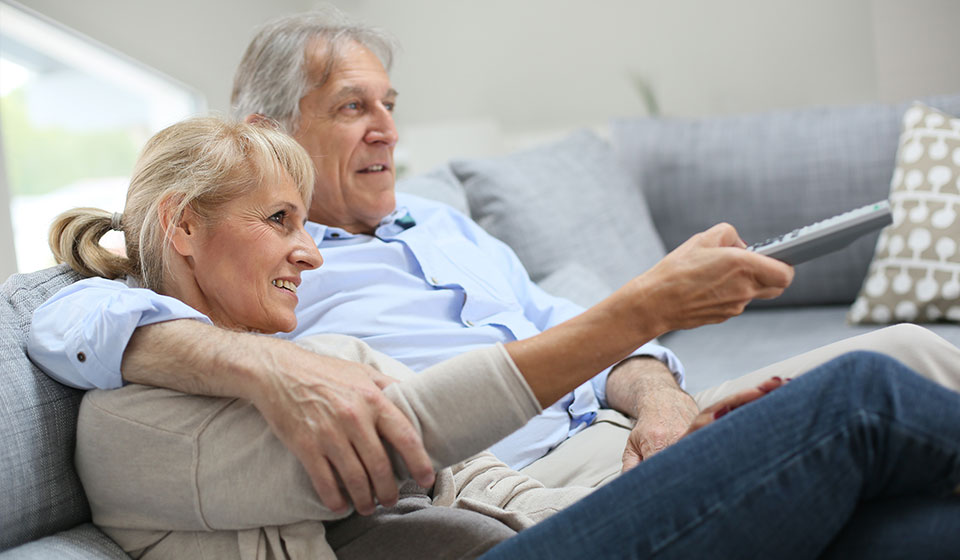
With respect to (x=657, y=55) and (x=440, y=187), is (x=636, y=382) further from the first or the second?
(x=657, y=55)

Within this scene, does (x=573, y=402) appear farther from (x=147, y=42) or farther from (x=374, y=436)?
(x=147, y=42)

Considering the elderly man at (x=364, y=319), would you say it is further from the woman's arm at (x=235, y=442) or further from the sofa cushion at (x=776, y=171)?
the sofa cushion at (x=776, y=171)

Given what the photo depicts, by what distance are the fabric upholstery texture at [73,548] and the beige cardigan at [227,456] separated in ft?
0.07

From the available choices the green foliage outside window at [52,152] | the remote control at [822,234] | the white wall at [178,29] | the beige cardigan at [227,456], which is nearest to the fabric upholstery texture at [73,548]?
the beige cardigan at [227,456]

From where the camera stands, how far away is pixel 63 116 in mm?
3125

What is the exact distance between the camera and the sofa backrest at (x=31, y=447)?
1052mm

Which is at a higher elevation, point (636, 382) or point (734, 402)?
point (734, 402)

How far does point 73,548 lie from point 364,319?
646mm

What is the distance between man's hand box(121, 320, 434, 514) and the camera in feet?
3.23

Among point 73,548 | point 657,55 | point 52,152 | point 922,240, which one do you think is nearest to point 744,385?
point 73,548

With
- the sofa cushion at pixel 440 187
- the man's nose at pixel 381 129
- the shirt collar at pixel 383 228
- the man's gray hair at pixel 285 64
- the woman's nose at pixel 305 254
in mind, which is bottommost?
the sofa cushion at pixel 440 187

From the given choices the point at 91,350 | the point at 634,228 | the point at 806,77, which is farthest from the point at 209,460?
the point at 806,77

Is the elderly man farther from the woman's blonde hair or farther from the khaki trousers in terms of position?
the woman's blonde hair

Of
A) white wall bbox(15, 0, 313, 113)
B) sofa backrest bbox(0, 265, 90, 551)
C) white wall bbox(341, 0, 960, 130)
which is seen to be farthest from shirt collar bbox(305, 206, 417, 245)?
white wall bbox(341, 0, 960, 130)
